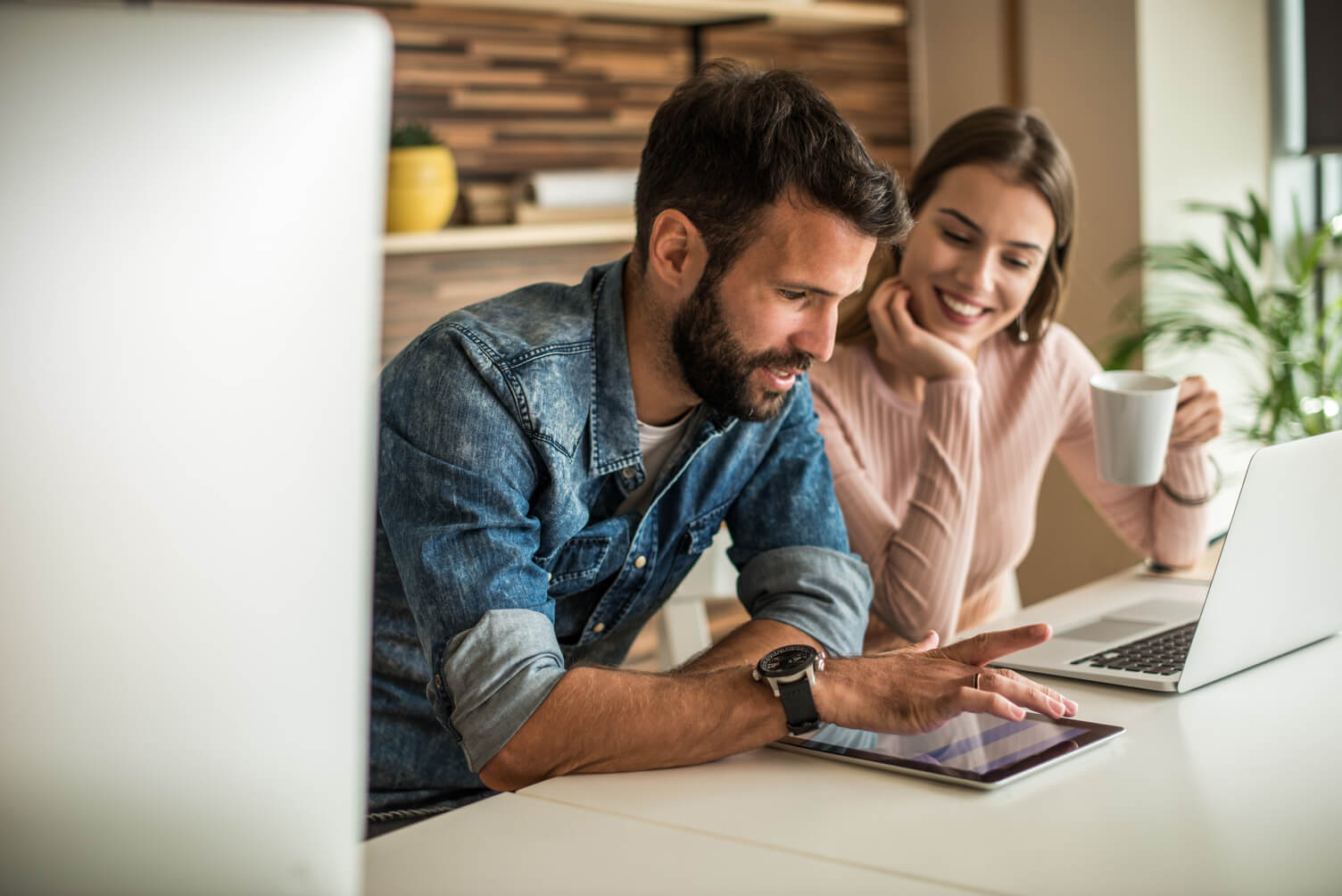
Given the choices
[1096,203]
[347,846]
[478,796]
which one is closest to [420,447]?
[478,796]

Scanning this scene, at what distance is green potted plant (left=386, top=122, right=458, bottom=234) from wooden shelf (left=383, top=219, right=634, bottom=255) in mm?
27

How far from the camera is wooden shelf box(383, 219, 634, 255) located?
7.70 ft

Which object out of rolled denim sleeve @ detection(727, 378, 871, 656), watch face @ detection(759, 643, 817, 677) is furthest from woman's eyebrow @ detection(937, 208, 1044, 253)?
watch face @ detection(759, 643, 817, 677)

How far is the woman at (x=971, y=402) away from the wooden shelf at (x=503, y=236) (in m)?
0.84

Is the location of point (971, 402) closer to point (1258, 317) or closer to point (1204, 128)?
point (1258, 317)

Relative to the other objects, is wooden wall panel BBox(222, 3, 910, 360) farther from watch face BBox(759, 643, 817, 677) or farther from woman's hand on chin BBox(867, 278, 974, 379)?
watch face BBox(759, 643, 817, 677)

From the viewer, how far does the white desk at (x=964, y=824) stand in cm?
82

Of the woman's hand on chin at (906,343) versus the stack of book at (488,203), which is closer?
the woman's hand on chin at (906,343)

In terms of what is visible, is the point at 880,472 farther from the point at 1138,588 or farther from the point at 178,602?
the point at 178,602

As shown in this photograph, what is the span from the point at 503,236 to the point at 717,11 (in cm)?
73

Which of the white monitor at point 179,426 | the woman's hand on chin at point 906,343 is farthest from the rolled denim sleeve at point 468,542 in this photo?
the woman's hand on chin at point 906,343

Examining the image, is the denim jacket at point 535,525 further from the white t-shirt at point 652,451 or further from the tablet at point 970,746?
the tablet at point 970,746

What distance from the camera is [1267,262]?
126 inches

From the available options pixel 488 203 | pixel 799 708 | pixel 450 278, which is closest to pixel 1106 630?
pixel 799 708
